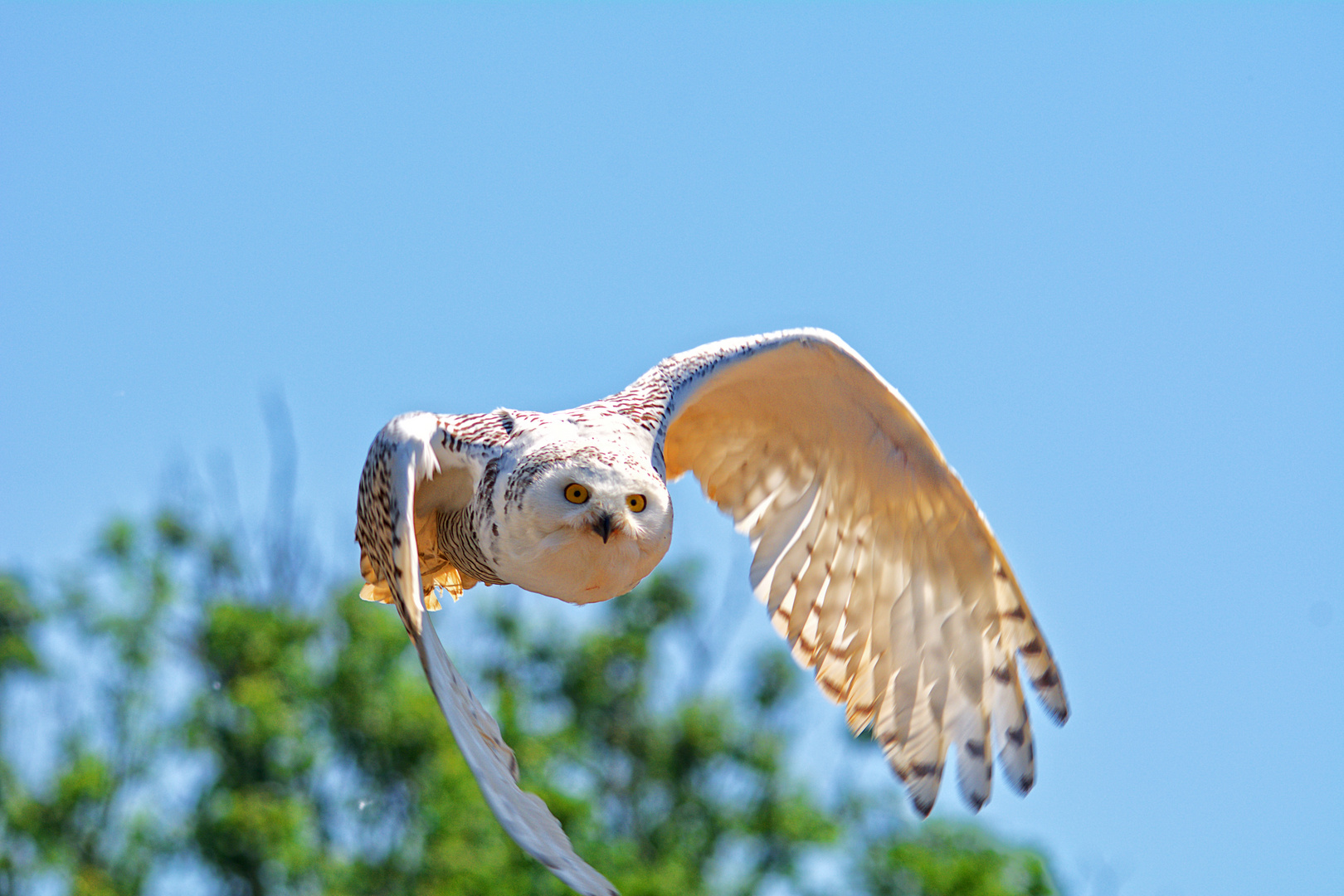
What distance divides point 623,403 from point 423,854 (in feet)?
38.1

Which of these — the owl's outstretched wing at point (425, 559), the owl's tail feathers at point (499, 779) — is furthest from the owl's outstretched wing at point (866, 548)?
the owl's tail feathers at point (499, 779)

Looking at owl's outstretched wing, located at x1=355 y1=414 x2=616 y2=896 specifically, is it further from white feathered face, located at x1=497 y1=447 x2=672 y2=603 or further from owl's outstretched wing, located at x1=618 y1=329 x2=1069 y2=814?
owl's outstretched wing, located at x1=618 y1=329 x2=1069 y2=814

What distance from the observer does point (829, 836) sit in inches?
680

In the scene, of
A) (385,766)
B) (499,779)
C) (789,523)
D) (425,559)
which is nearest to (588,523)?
(499,779)

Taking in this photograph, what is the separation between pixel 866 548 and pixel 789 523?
1.01 ft

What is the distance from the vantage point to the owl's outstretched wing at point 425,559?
2990 millimetres

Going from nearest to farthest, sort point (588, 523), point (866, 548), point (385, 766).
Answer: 1. point (588, 523)
2. point (866, 548)
3. point (385, 766)

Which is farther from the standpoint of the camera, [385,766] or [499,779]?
[385,766]

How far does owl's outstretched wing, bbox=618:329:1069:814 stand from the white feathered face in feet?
2.19

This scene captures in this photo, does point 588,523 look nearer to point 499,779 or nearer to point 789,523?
point 499,779

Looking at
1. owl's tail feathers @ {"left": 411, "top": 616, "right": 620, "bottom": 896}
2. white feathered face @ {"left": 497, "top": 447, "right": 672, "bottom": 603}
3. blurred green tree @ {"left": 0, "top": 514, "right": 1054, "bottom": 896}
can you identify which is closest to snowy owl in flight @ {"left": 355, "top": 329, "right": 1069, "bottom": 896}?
white feathered face @ {"left": 497, "top": 447, "right": 672, "bottom": 603}

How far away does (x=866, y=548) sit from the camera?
5199 millimetres

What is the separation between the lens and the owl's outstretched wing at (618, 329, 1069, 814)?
15.5ft

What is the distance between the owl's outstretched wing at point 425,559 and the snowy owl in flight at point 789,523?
0.04 ft
